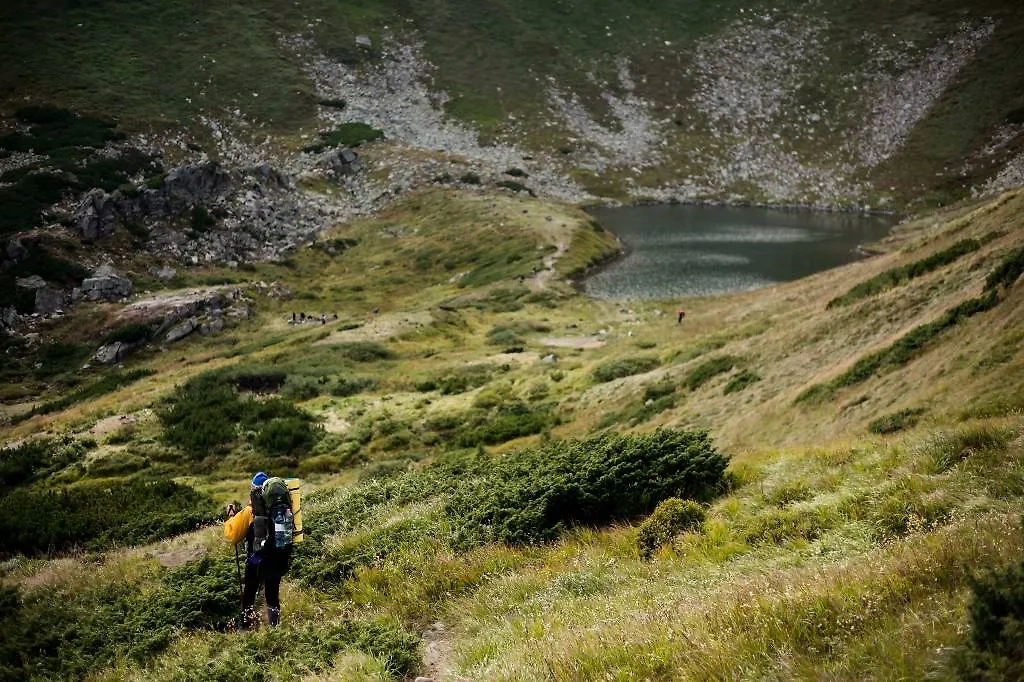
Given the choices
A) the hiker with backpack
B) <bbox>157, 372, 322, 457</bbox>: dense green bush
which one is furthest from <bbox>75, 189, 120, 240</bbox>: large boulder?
the hiker with backpack

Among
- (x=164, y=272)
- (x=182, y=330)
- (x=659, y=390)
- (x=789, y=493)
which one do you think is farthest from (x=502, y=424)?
(x=164, y=272)

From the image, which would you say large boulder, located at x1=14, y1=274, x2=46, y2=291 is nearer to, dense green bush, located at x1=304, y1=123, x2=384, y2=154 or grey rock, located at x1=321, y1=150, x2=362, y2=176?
grey rock, located at x1=321, y1=150, x2=362, y2=176

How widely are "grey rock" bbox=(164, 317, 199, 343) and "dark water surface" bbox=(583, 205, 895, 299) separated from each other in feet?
136

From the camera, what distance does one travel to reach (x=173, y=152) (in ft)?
333

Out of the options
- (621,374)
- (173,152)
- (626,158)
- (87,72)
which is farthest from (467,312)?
(87,72)

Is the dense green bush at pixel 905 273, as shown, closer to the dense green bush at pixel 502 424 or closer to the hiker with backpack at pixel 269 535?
the dense green bush at pixel 502 424

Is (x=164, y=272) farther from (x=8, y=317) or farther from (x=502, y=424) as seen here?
(x=502, y=424)

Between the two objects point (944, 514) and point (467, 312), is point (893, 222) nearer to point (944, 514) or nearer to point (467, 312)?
point (467, 312)

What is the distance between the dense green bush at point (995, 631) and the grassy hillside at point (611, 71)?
12255cm

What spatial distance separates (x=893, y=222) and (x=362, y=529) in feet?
399

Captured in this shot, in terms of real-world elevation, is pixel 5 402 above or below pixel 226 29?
below

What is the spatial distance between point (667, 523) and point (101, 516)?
21414 mm

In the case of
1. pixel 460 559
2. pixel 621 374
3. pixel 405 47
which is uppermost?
pixel 405 47

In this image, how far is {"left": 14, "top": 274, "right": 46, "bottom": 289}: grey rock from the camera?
207ft
